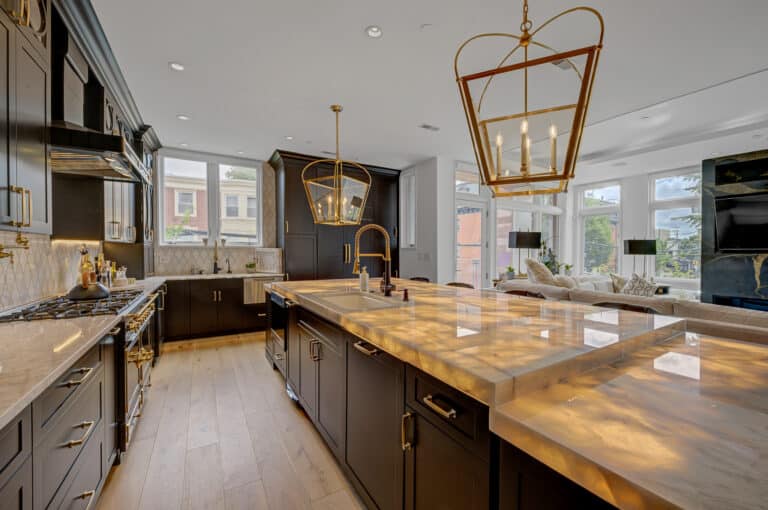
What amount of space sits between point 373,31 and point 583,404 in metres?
2.57

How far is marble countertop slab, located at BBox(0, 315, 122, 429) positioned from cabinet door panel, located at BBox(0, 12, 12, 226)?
0.50 m

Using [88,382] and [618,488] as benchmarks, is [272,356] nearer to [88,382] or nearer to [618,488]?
[88,382]

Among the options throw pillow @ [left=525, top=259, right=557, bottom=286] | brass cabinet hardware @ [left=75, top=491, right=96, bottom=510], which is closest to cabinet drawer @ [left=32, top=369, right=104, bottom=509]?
brass cabinet hardware @ [left=75, top=491, right=96, bottom=510]

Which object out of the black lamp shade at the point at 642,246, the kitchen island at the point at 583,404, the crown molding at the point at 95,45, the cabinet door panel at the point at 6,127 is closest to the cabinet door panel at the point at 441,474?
the kitchen island at the point at 583,404

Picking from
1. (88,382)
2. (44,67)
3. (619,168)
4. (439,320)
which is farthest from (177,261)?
(619,168)

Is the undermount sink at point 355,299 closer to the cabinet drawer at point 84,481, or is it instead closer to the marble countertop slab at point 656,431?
the cabinet drawer at point 84,481

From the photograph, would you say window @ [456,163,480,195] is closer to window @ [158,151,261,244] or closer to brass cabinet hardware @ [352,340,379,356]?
window @ [158,151,261,244]

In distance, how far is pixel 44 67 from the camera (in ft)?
5.76

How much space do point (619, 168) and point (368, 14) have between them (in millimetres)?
6286

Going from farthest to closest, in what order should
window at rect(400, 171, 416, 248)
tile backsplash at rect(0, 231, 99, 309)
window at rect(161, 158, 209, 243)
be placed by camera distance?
1. window at rect(400, 171, 416, 248)
2. window at rect(161, 158, 209, 243)
3. tile backsplash at rect(0, 231, 99, 309)

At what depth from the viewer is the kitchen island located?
57cm

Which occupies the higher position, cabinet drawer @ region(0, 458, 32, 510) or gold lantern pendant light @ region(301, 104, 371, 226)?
gold lantern pendant light @ region(301, 104, 371, 226)

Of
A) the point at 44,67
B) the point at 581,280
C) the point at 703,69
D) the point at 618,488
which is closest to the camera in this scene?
the point at 618,488

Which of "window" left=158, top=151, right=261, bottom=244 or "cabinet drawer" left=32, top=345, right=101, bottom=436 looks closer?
"cabinet drawer" left=32, top=345, right=101, bottom=436
